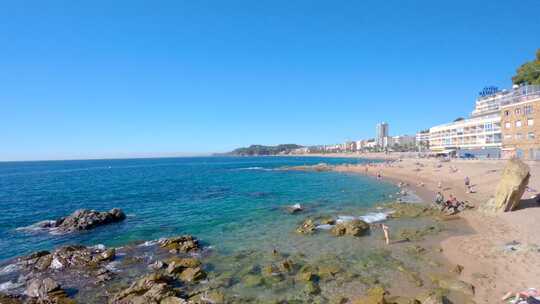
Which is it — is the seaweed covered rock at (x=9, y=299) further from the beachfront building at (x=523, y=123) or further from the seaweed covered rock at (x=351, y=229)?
the beachfront building at (x=523, y=123)

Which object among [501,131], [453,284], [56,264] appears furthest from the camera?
[501,131]

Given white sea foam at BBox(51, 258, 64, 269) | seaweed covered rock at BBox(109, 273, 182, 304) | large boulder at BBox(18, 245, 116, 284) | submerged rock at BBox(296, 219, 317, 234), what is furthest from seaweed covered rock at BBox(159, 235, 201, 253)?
submerged rock at BBox(296, 219, 317, 234)

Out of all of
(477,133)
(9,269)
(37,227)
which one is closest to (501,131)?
(477,133)

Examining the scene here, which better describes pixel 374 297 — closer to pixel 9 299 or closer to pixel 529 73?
pixel 9 299

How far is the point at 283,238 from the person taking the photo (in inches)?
774

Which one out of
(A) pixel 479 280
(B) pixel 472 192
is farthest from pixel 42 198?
(B) pixel 472 192

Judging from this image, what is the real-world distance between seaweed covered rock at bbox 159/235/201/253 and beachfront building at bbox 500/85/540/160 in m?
51.1

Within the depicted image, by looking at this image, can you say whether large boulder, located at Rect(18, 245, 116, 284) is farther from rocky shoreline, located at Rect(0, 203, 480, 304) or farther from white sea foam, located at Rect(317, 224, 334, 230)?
white sea foam, located at Rect(317, 224, 334, 230)

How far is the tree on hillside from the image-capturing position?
62.0 m

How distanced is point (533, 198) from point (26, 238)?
43291 mm

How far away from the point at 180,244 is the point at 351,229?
12.2m

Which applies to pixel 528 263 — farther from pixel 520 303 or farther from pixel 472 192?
pixel 472 192

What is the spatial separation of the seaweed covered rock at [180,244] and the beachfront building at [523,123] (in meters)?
51.1

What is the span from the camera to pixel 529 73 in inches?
2507
